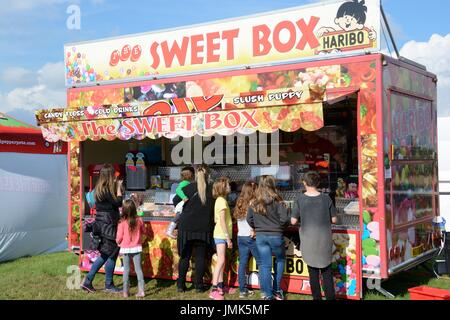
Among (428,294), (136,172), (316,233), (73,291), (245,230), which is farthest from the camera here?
(136,172)

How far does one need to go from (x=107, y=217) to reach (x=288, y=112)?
243 cm

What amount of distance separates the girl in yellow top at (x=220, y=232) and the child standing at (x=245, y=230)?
0.48ft

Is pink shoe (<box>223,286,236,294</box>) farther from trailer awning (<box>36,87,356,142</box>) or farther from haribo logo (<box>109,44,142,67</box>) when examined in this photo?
haribo logo (<box>109,44,142,67</box>)

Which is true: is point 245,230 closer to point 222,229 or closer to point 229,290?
point 222,229

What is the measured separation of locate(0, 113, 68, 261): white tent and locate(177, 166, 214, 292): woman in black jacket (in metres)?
3.95

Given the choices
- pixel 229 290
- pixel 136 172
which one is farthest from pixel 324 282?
pixel 136 172

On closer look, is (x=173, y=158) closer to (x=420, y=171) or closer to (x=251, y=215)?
(x=251, y=215)

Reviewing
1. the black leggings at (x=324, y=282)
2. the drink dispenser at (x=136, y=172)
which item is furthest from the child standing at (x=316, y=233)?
the drink dispenser at (x=136, y=172)

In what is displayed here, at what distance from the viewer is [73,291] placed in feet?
20.9

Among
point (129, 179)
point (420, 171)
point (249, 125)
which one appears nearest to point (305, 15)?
point (249, 125)

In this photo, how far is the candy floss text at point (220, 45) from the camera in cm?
598

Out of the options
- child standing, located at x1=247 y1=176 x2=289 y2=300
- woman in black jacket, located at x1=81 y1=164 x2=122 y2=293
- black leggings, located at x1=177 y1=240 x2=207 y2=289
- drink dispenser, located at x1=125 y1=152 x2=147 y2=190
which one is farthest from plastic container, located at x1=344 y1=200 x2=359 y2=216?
drink dispenser, located at x1=125 y1=152 x2=147 y2=190

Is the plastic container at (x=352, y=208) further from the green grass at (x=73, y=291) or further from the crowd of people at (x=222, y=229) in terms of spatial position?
the green grass at (x=73, y=291)
